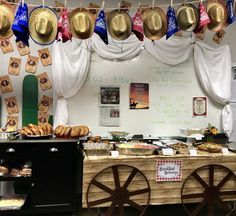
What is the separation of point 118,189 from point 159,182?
0.47 metres

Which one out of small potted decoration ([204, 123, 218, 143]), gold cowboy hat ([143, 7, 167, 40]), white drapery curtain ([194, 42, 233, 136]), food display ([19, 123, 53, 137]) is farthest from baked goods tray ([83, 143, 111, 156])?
white drapery curtain ([194, 42, 233, 136])

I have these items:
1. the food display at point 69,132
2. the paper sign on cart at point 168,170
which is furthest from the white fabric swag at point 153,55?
the paper sign on cart at point 168,170

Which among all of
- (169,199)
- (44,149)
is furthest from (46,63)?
(169,199)

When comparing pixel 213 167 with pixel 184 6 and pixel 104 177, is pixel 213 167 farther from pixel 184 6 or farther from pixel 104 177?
pixel 184 6

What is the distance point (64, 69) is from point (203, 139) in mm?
2210

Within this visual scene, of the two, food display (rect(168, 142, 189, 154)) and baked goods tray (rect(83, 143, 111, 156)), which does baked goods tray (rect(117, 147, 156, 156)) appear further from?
food display (rect(168, 142, 189, 154))

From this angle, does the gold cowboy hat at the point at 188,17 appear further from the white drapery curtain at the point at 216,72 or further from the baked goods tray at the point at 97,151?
the baked goods tray at the point at 97,151

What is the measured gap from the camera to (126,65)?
403cm

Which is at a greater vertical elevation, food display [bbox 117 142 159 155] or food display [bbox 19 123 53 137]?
food display [bbox 19 123 53 137]

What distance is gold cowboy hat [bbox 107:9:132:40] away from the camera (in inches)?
119

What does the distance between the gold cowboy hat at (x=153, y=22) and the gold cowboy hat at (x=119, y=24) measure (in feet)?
0.59

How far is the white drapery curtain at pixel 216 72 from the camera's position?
4121mm

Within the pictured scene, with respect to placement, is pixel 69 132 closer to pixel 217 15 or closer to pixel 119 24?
pixel 119 24

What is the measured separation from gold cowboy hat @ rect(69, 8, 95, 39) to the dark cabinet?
47.0 inches
